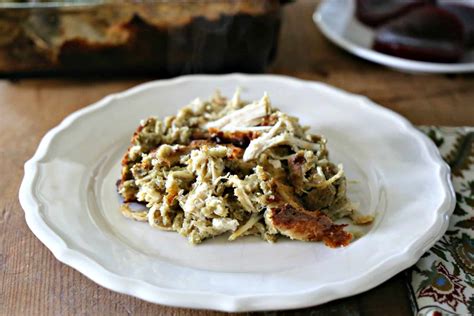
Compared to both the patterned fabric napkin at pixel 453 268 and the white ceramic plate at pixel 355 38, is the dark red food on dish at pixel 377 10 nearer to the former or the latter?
the white ceramic plate at pixel 355 38

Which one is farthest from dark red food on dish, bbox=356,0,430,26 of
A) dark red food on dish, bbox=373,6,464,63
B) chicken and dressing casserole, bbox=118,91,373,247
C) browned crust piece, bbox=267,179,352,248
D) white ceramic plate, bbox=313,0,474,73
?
browned crust piece, bbox=267,179,352,248

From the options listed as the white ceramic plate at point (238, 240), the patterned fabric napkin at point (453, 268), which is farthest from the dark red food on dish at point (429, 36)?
the patterned fabric napkin at point (453, 268)

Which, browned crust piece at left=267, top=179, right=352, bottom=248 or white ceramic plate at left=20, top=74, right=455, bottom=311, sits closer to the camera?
white ceramic plate at left=20, top=74, right=455, bottom=311

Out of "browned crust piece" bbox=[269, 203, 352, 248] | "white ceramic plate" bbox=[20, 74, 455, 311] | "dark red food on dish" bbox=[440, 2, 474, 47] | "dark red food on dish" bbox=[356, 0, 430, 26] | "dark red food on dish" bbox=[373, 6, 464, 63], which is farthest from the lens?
"dark red food on dish" bbox=[356, 0, 430, 26]

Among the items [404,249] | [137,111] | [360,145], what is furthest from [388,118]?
[137,111]

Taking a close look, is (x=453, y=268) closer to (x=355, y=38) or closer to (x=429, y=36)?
(x=429, y=36)

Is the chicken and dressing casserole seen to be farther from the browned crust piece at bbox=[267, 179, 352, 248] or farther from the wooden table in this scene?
the wooden table

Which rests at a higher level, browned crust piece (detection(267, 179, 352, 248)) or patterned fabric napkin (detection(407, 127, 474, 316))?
browned crust piece (detection(267, 179, 352, 248))
